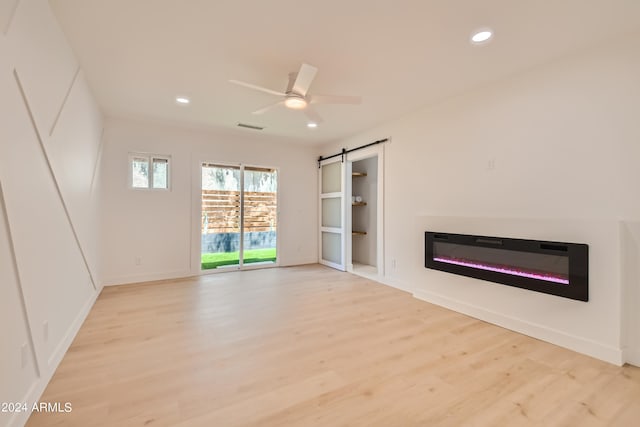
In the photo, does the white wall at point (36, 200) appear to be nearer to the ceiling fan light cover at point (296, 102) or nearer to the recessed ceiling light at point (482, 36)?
the ceiling fan light cover at point (296, 102)

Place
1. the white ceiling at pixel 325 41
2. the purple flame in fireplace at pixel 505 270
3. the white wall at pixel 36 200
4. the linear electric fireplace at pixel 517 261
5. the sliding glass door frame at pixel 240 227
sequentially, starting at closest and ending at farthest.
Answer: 1. the white wall at pixel 36 200
2. the white ceiling at pixel 325 41
3. the linear electric fireplace at pixel 517 261
4. the purple flame in fireplace at pixel 505 270
5. the sliding glass door frame at pixel 240 227

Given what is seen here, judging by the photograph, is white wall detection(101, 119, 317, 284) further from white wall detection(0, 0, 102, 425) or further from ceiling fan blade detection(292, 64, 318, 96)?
ceiling fan blade detection(292, 64, 318, 96)

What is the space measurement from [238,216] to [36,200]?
12.1 ft

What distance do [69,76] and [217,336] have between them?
2.71 metres

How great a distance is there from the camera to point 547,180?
104 inches

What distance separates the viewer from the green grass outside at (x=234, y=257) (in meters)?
5.31

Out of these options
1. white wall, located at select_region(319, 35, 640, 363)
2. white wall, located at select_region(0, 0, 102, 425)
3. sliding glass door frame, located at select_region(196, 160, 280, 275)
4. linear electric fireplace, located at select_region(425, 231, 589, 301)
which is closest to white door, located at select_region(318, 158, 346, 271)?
sliding glass door frame, located at select_region(196, 160, 280, 275)

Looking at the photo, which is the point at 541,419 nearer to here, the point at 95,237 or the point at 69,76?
Result: the point at 69,76

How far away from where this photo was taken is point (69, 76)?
2482mm

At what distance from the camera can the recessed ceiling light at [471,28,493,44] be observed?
2.20 metres

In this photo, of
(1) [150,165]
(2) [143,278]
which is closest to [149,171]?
(1) [150,165]

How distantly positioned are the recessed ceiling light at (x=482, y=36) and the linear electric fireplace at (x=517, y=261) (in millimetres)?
1873

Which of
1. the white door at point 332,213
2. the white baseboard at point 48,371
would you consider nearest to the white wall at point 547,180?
the white door at point 332,213

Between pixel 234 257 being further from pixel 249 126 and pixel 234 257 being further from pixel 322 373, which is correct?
pixel 322 373
